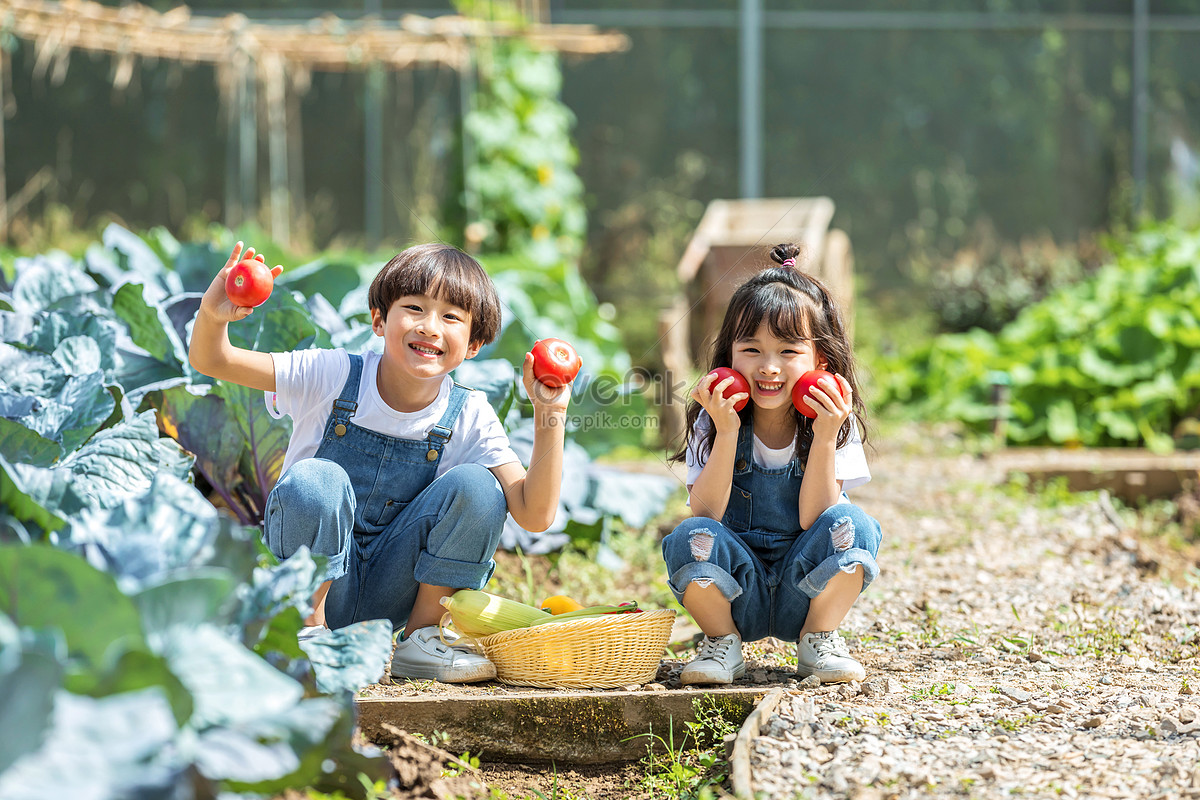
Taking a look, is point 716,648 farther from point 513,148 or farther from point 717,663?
point 513,148

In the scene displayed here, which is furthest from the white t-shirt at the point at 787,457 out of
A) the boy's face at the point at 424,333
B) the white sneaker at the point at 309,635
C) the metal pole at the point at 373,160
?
the metal pole at the point at 373,160

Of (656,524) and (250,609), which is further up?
(250,609)

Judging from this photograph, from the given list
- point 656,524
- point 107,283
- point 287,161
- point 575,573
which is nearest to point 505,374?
point 575,573

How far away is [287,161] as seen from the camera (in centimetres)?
865

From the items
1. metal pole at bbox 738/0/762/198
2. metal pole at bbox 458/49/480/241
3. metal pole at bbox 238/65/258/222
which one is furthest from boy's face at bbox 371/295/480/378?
metal pole at bbox 738/0/762/198

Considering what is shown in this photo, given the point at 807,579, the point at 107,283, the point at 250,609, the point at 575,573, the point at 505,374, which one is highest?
the point at 107,283

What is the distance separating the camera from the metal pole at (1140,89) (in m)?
8.99

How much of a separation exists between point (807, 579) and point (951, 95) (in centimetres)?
796

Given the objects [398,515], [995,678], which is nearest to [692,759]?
[995,678]

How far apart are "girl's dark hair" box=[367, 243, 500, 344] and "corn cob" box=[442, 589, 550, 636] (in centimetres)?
51

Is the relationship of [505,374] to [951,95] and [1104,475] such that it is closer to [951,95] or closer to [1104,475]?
[1104,475]

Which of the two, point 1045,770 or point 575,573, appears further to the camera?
point 575,573

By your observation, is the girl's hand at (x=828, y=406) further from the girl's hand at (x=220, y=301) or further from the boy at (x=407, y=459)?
the girl's hand at (x=220, y=301)

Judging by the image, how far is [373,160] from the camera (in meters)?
8.61
